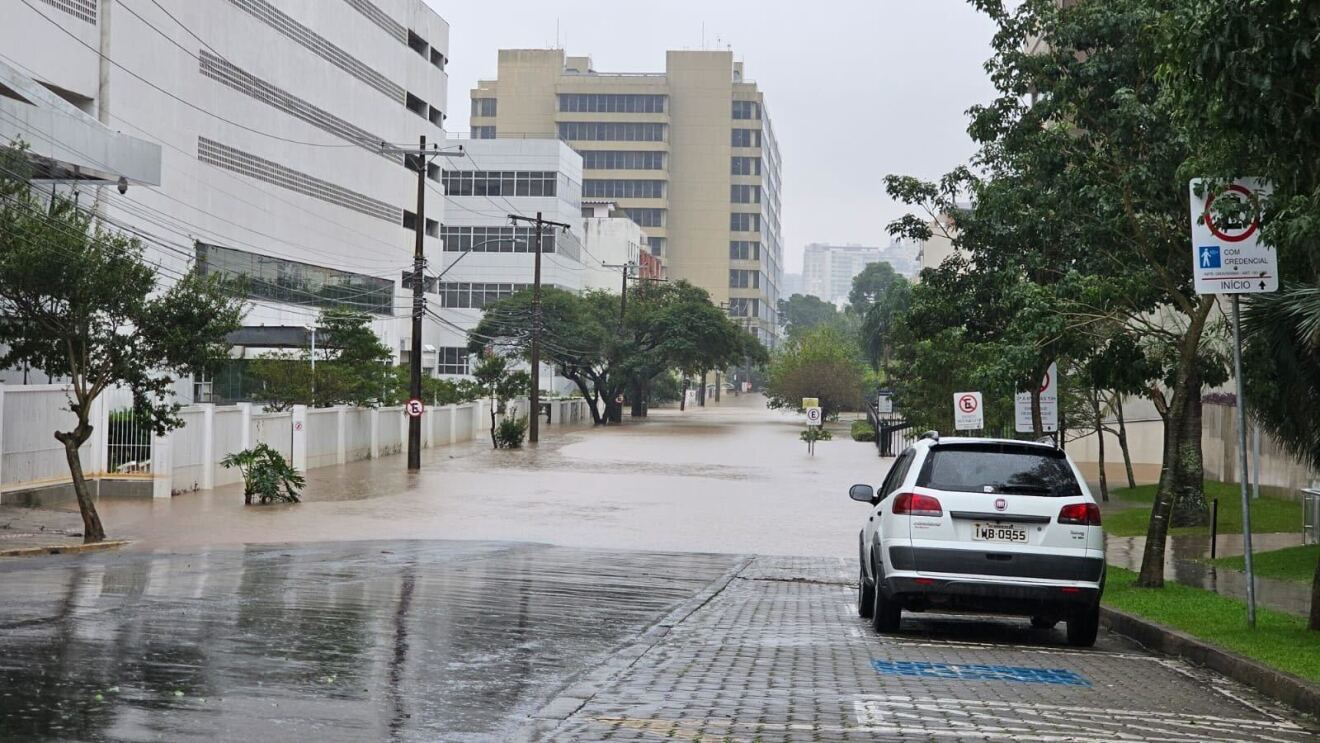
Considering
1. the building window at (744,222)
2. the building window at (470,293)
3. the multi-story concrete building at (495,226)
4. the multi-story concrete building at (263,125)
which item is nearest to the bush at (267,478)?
the multi-story concrete building at (263,125)

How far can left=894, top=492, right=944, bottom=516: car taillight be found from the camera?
11828mm

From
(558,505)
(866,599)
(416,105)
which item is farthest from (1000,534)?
(416,105)

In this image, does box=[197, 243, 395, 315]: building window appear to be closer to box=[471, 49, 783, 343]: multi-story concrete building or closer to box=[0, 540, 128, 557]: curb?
box=[0, 540, 128, 557]: curb

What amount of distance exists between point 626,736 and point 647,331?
277ft

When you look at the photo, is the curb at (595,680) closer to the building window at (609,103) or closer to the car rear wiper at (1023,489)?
the car rear wiper at (1023,489)

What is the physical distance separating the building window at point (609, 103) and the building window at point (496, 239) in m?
56.0

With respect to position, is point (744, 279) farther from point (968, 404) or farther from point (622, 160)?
point (968, 404)

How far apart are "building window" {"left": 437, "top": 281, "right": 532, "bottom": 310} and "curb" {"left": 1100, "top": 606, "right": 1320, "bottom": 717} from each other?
104 meters

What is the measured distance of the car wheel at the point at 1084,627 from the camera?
471 inches

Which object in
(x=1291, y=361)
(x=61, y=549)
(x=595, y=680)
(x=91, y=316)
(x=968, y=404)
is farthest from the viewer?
(x=968, y=404)

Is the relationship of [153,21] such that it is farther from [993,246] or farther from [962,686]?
[962,686]

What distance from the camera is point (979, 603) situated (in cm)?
1183

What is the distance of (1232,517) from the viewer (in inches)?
1123

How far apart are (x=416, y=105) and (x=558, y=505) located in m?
62.9
